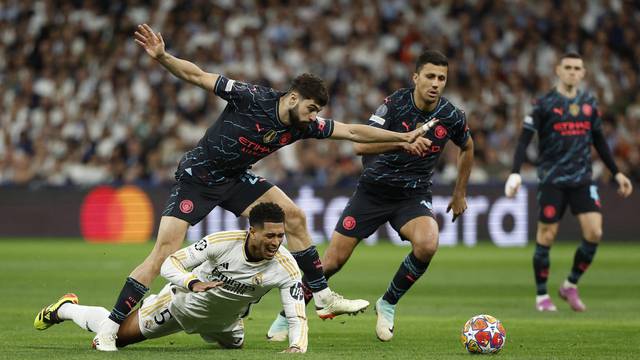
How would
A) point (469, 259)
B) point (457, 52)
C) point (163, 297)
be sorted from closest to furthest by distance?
point (163, 297) → point (469, 259) → point (457, 52)

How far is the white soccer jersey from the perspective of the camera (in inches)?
340

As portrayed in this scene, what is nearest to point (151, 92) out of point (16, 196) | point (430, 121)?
point (16, 196)

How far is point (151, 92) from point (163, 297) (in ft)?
59.6

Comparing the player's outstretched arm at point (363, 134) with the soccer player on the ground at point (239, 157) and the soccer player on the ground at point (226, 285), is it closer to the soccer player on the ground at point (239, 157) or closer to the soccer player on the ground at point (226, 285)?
the soccer player on the ground at point (239, 157)

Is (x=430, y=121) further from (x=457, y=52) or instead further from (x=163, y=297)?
(x=457, y=52)

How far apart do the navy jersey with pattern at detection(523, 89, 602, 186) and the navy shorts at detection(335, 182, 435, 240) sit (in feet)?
9.10

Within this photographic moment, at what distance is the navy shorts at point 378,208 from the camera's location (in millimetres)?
10742

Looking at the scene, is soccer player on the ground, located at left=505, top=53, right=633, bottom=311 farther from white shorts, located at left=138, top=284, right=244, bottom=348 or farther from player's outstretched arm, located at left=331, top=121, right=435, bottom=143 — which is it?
white shorts, located at left=138, top=284, right=244, bottom=348

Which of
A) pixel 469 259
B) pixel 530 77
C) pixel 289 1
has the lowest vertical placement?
pixel 469 259

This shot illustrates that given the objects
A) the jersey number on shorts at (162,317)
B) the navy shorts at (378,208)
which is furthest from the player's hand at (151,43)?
the navy shorts at (378,208)

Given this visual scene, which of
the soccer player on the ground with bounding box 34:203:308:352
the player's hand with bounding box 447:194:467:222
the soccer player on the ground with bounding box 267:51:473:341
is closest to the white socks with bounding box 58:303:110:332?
the soccer player on the ground with bounding box 34:203:308:352

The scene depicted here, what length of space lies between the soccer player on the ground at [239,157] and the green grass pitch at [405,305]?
1.75 feet

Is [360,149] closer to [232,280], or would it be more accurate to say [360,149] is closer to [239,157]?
[239,157]

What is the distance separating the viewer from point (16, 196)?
24.7m
